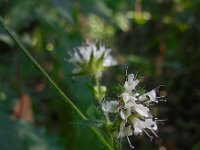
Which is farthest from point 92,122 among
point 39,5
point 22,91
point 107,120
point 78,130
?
point 39,5

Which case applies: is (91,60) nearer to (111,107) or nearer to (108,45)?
(111,107)

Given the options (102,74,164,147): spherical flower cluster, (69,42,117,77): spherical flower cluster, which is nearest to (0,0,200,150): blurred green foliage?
(69,42,117,77): spherical flower cluster

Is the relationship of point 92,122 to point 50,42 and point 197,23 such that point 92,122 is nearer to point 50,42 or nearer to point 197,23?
point 50,42

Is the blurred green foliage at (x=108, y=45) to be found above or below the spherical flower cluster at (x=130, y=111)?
above

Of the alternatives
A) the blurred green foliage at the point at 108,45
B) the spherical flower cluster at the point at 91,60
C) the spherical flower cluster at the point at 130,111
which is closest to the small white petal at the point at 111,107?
the spherical flower cluster at the point at 130,111

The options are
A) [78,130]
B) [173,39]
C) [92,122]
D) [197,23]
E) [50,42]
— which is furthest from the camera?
[197,23]

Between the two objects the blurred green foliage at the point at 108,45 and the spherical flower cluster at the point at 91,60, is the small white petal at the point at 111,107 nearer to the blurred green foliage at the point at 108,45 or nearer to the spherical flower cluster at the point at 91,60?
the spherical flower cluster at the point at 91,60

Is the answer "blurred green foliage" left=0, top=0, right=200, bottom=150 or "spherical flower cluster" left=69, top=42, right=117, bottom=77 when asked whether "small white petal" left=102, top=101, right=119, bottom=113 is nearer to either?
"spherical flower cluster" left=69, top=42, right=117, bottom=77
